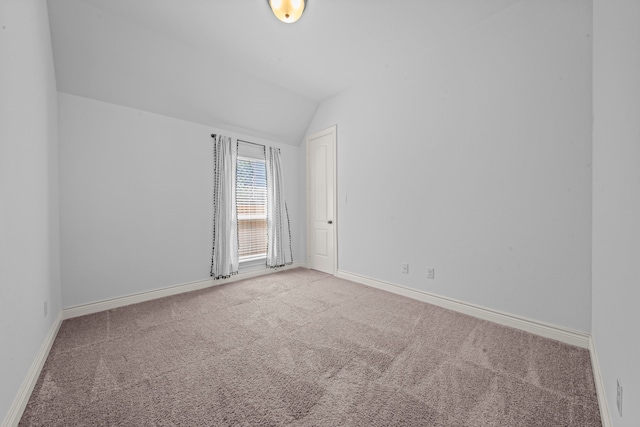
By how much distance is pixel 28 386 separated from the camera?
57.6 inches

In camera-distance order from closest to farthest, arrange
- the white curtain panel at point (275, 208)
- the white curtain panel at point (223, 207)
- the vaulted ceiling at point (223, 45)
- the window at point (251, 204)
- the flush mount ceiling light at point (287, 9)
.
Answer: the flush mount ceiling light at point (287, 9), the vaulted ceiling at point (223, 45), the white curtain panel at point (223, 207), the window at point (251, 204), the white curtain panel at point (275, 208)

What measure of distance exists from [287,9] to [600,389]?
3415 mm

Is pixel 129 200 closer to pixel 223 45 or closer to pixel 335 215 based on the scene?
pixel 223 45

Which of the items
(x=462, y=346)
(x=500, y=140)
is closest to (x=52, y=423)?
(x=462, y=346)

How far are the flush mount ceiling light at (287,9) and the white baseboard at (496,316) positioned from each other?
312cm

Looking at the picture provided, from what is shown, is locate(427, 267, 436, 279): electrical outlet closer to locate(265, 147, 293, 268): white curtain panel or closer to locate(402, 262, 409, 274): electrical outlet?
locate(402, 262, 409, 274): electrical outlet

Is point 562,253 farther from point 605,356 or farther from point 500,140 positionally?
point 500,140

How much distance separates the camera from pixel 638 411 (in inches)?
32.9

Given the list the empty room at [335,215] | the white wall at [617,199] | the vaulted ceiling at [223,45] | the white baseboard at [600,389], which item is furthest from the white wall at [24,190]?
the white baseboard at [600,389]

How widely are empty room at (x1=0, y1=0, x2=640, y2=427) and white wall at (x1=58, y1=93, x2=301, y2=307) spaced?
23 mm

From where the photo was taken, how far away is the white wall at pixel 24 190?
1.24m

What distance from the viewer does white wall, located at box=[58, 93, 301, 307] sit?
2615 mm

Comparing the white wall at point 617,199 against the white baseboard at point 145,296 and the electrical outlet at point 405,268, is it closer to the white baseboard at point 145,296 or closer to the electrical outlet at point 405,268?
the electrical outlet at point 405,268

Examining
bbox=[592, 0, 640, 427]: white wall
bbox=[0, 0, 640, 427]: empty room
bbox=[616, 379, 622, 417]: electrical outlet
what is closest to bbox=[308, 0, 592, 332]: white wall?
bbox=[0, 0, 640, 427]: empty room
